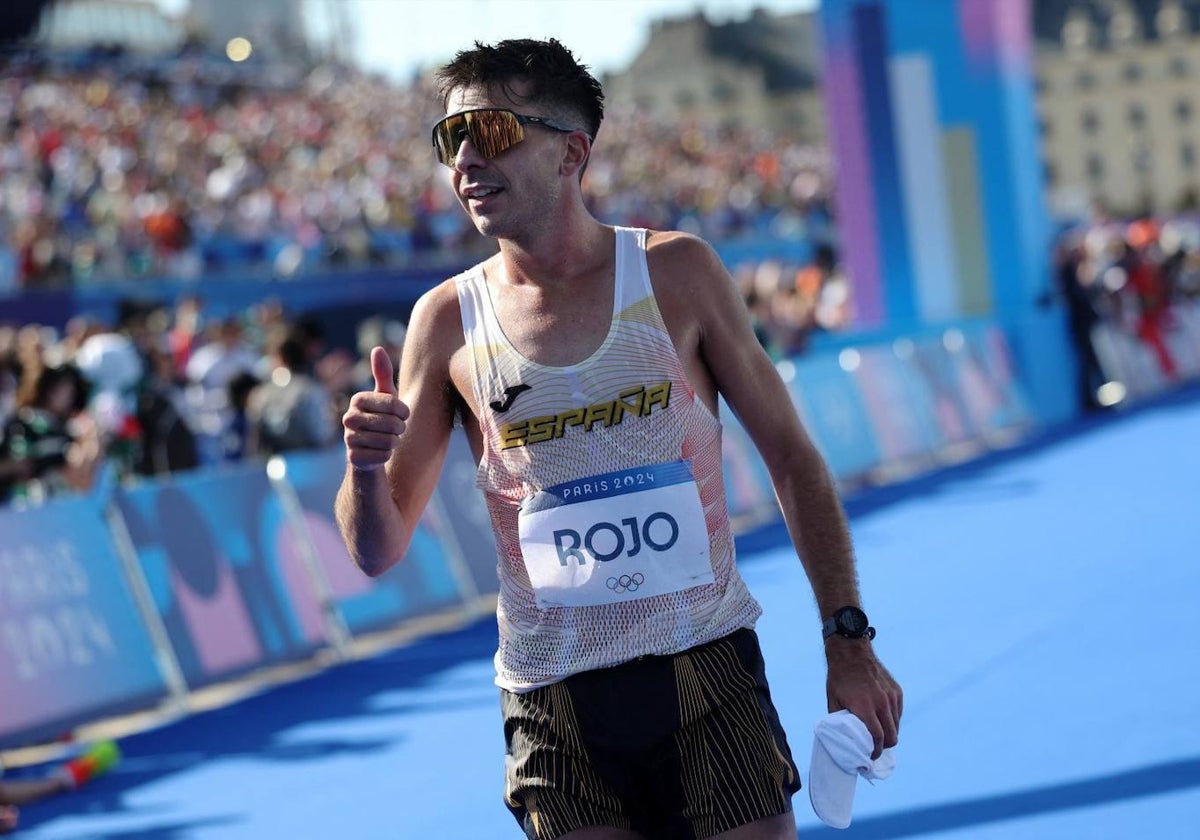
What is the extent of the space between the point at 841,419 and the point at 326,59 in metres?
36.5

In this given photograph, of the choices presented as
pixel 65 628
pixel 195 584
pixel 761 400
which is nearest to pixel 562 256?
pixel 761 400

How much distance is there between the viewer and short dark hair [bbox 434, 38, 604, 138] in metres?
3.30

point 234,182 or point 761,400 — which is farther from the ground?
point 234,182

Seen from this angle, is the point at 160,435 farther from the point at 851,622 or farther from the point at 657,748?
the point at 851,622

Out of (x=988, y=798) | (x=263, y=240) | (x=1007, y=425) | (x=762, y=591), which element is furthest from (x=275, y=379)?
(x=263, y=240)

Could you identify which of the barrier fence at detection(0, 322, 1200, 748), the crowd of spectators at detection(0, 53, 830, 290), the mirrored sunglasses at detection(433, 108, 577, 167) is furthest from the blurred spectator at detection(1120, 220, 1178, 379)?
the mirrored sunglasses at detection(433, 108, 577, 167)

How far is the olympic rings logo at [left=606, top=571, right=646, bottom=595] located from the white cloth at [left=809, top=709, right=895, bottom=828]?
1.45 feet

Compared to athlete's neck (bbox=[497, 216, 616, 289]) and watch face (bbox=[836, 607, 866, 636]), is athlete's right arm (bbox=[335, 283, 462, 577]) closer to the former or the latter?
athlete's neck (bbox=[497, 216, 616, 289])

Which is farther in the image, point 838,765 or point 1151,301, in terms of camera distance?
point 1151,301

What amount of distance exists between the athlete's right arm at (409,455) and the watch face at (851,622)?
81 cm

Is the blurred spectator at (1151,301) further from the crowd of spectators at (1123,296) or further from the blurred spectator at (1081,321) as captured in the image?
the blurred spectator at (1081,321)

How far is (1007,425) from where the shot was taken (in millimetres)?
19859

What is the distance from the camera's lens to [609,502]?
3.27 meters

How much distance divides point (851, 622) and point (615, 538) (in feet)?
1.49
